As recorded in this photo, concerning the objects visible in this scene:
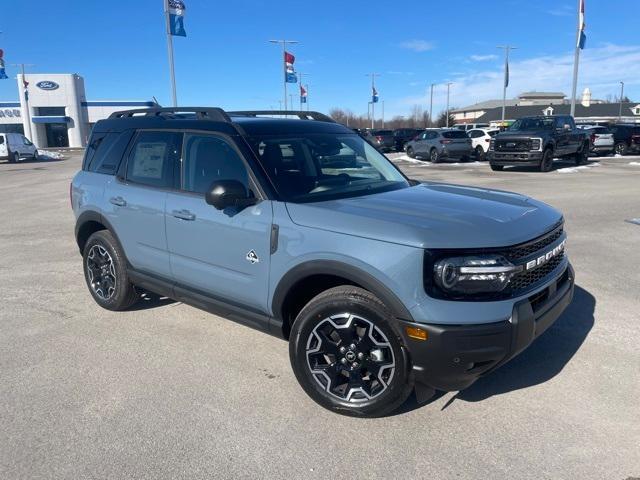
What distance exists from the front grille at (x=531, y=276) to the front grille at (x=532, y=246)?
110 millimetres

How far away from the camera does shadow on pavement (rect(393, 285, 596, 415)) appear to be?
350cm

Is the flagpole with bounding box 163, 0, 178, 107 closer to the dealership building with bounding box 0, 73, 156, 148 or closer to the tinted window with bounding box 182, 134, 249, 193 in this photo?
the tinted window with bounding box 182, 134, 249, 193

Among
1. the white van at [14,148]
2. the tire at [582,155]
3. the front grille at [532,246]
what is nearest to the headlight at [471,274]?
the front grille at [532,246]

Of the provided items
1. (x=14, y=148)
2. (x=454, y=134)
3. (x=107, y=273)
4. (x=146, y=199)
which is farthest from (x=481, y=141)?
(x=14, y=148)

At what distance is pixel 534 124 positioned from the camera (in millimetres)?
20453

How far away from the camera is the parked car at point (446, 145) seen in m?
25.9

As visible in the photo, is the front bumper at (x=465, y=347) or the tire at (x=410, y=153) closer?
the front bumper at (x=465, y=347)

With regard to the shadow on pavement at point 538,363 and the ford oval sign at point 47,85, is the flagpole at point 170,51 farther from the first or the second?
the ford oval sign at point 47,85

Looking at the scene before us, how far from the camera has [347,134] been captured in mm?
4691

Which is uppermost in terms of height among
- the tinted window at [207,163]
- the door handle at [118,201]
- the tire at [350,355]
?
the tinted window at [207,163]

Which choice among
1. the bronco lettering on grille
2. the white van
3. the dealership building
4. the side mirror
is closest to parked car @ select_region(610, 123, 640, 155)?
the bronco lettering on grille

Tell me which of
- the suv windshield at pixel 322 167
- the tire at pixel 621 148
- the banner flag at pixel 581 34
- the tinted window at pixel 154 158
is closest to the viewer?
the suv windshield at pixel 322 167

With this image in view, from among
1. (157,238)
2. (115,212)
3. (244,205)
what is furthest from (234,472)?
(115,212)

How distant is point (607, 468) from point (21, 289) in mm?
5849
